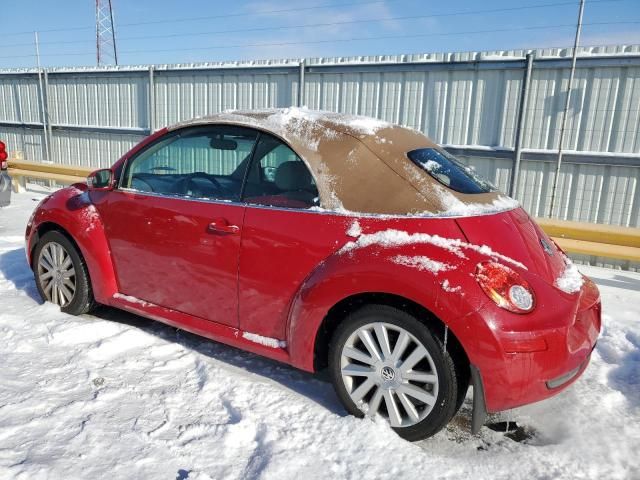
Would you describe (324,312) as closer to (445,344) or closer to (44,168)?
(445,344)

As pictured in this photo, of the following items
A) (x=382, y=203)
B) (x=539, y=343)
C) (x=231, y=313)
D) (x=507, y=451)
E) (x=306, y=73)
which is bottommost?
(x=507, y=451)

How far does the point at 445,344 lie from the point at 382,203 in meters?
0.77

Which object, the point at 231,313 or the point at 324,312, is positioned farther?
the point at 231,313

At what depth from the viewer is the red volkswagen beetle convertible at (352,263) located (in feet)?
7.32

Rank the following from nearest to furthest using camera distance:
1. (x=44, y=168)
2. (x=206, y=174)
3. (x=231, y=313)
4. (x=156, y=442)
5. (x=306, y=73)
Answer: (x=156, y=442) < (x=231, y=313) < (x=206, y=174) < (x=306, y=73) < (x=44, y=168)

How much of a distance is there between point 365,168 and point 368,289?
692mm

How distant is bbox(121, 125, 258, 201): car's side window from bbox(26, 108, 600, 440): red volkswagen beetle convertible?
1 cm

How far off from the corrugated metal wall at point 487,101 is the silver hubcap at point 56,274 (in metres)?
5.84

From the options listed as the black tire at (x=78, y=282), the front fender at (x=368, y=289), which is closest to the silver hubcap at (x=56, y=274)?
the black tire at (x=78, y=282)

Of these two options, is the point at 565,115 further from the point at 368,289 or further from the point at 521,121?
the point at 368,289

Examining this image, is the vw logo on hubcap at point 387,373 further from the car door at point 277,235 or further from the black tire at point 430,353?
the car door at point 277,235

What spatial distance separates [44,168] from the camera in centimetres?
1012

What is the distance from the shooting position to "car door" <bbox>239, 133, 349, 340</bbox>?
8.63 feet

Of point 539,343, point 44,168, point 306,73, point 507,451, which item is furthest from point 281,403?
point 44,168
